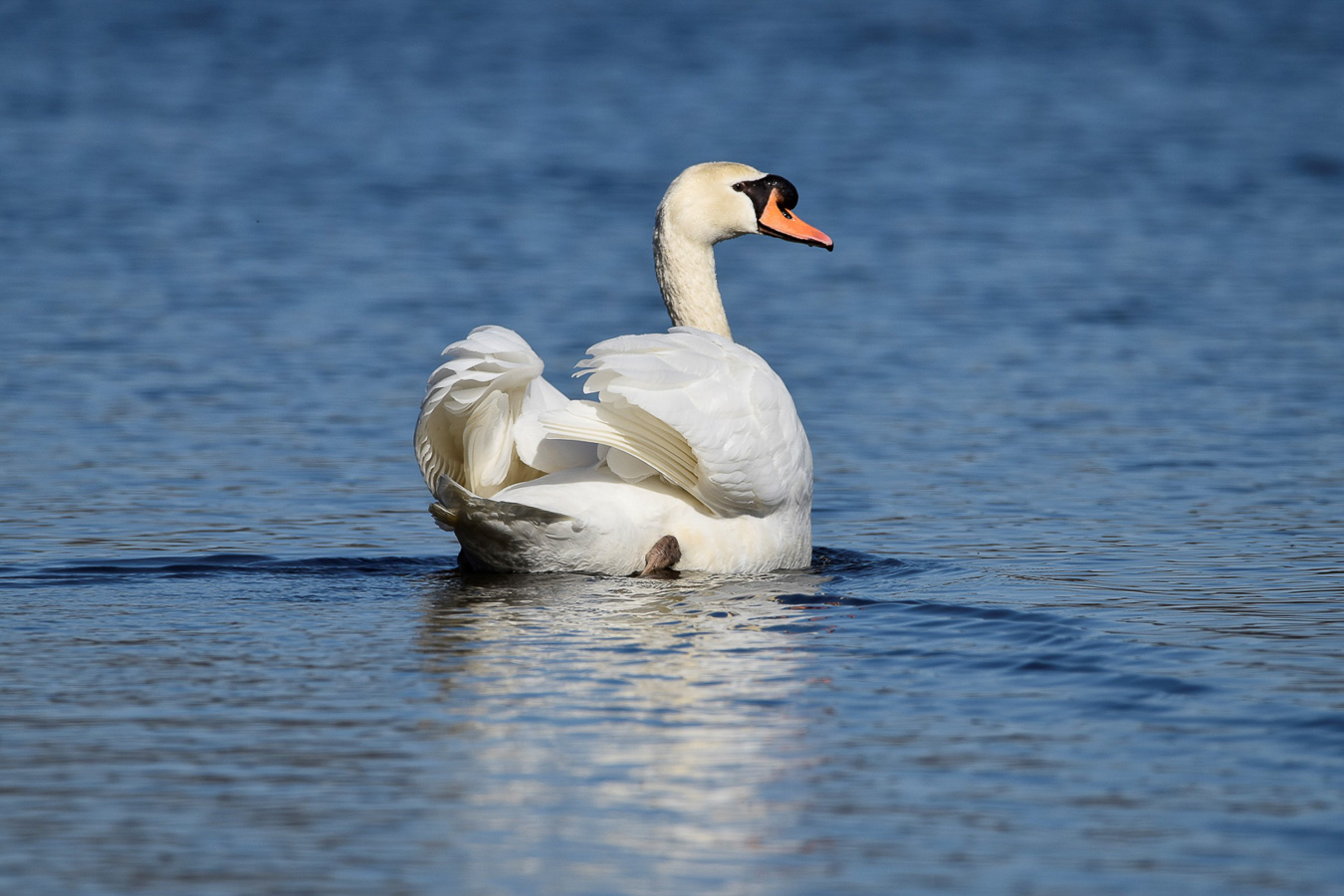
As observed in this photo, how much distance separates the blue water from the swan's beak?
1.45 metres

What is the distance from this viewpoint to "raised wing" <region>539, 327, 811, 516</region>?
712 centimetres

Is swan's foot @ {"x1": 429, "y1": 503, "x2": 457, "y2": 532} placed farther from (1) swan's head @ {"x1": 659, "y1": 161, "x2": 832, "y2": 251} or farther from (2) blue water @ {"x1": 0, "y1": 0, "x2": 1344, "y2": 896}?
(1) swan's head @ {"x1": 659, "y1": 161, "x2": 832, "y2": 251}

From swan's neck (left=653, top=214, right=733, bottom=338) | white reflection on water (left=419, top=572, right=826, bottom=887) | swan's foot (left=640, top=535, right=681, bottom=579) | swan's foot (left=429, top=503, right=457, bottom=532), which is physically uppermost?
swan's neck (left=653, top=214, right=733, bottom=338)

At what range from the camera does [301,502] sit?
31.4 feet

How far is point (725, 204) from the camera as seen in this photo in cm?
902

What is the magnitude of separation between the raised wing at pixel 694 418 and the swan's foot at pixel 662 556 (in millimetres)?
211

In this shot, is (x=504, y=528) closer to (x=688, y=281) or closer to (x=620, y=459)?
(x=620, y=459)

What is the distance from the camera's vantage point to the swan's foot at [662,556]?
300 inches

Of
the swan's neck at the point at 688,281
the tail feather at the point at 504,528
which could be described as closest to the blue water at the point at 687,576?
the tail feather at the point at 504,528

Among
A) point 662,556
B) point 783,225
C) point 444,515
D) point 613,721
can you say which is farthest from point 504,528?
point 783,225

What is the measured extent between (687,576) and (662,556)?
0.18m

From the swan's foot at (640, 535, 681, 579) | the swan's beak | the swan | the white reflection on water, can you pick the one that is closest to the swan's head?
the swan's beak

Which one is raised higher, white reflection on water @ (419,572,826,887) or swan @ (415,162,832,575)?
swan @ (415,162,832,575)

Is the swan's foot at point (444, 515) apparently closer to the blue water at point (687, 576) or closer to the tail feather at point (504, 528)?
the tail feather at point (504, 528)
